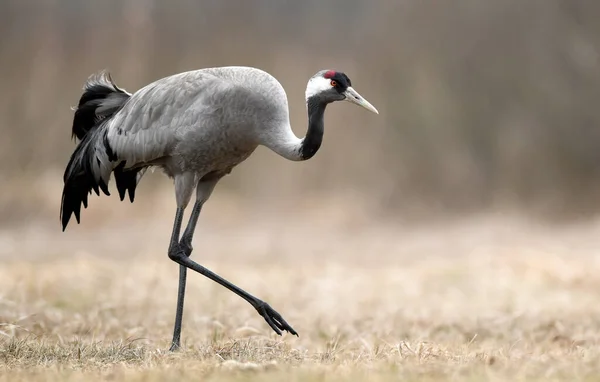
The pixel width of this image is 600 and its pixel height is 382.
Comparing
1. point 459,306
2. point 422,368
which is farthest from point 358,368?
point 459,306

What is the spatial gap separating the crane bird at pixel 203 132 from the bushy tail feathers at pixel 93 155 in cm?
1

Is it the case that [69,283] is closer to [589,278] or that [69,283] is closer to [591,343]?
[591,343]

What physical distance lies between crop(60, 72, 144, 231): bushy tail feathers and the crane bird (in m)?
0.01

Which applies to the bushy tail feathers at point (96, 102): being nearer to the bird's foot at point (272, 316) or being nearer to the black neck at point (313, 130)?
the black neck at point (313, 130)

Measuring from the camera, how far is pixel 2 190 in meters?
18.0

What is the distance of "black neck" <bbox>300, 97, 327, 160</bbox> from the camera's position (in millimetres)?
5656

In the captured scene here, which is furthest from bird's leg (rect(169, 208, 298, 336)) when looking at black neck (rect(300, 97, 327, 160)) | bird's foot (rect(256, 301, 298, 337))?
black neck (rect(300, 97, 327, 160))

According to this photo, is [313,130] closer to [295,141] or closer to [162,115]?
[295,141]

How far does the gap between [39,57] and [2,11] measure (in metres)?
1.30

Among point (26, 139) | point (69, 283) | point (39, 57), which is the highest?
point (39, 57)

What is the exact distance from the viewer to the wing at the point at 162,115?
5723 mm

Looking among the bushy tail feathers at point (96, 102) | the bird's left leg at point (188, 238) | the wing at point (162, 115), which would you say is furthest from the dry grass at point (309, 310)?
the bushy tail feathers at point (96, 102)

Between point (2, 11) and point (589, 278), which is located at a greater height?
point (2, 11)

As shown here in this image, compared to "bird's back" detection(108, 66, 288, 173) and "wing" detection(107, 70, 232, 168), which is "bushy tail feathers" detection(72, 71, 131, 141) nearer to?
"wing" detection(107, 70, 232, 168)
